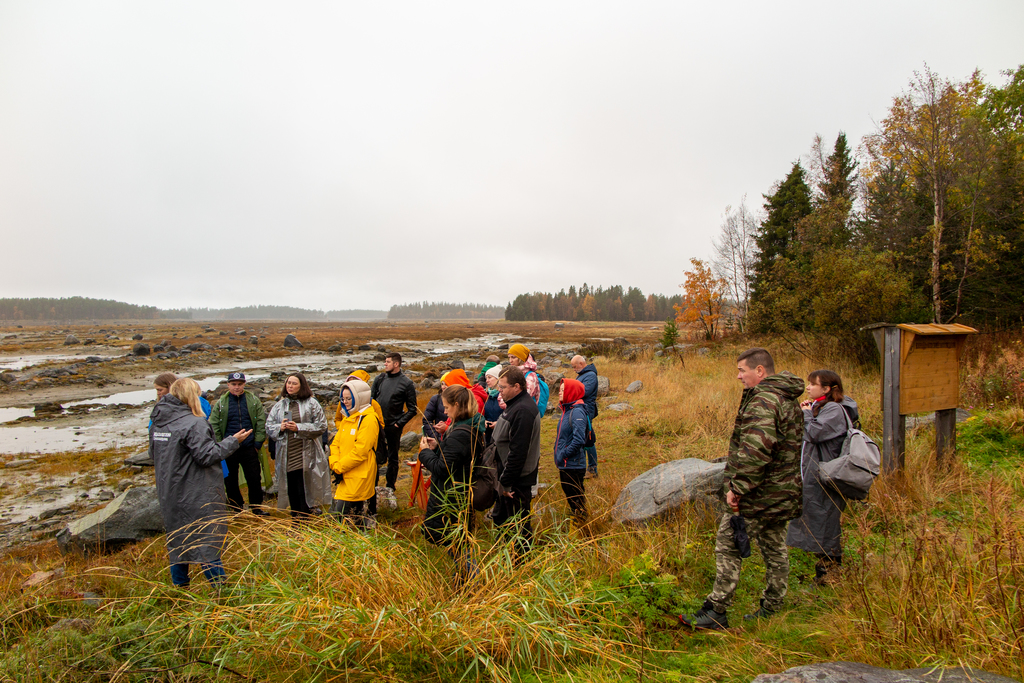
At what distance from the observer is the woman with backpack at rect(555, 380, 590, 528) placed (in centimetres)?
471

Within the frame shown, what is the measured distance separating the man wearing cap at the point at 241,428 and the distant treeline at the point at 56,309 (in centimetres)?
19120

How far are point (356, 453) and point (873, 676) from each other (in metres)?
4.32

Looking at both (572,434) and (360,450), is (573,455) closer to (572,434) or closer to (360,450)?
(572,434)

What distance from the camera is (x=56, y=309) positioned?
467ft

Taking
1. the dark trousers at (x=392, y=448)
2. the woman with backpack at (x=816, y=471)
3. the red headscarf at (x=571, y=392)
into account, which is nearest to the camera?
the woman with backpack at (x=816, y=471)

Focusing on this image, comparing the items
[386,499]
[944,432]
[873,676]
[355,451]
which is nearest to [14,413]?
[386,499]

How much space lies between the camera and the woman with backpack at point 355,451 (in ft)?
15.7

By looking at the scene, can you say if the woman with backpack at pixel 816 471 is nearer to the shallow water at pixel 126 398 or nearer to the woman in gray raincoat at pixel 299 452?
the woman in gray raincoat at pixel 299 452

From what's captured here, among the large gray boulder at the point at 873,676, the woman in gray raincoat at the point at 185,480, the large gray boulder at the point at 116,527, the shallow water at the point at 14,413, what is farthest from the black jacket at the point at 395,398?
the shallow water at the point at 14,413

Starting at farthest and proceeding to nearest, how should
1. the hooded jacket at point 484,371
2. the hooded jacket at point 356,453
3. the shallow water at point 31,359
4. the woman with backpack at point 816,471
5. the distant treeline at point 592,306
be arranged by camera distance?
1. the distant treeline at point 592,306
2. the shallow water at point 31,359
3. the hooded jacket at point 484,371
4. the hooded jacket at point 356,453
5. the woman with backpack at point 816,471

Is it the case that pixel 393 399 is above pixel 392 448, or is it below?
above

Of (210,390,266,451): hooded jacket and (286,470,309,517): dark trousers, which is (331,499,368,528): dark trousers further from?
(210,390,266,451): hooded jacket

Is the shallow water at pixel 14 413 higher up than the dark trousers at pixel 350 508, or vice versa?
the dark trousers at pixel 350 508

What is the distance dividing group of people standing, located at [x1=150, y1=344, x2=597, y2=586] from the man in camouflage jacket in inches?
57.0
